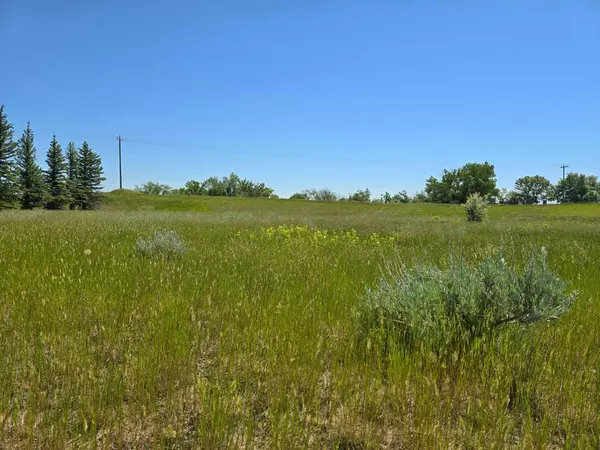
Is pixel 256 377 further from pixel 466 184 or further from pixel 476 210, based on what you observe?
pixel 466 184

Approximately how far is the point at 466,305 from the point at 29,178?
6025 centimetres

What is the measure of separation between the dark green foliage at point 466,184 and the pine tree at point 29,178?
86.0m

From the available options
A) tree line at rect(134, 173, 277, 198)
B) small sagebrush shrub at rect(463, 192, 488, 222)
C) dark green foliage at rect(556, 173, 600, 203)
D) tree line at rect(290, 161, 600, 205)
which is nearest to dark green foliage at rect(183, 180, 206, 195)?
tree line at rect(134, 173, 277, 198)

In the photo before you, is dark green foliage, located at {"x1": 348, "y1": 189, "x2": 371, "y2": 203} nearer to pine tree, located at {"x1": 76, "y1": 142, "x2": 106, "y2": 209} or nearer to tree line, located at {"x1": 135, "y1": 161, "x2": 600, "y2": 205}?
tree line, located at {"x1": 135, "y1": 161, "x2": 600, "y2": 205}

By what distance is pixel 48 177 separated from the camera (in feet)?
172

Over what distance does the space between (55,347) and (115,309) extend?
839 mm

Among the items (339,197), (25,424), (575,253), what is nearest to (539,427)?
(25,424)

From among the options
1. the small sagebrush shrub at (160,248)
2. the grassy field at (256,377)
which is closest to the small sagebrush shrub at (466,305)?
the grassy field at (256,377)

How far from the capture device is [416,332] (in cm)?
262

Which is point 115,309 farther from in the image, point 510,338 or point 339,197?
point 339,197

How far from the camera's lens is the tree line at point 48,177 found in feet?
135

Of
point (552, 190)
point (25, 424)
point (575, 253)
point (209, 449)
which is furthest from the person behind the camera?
point (552, 190)

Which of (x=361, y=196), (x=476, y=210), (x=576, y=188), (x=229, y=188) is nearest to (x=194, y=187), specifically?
(x=229, y=188)

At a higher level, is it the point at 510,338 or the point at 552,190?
the point at 552,190
